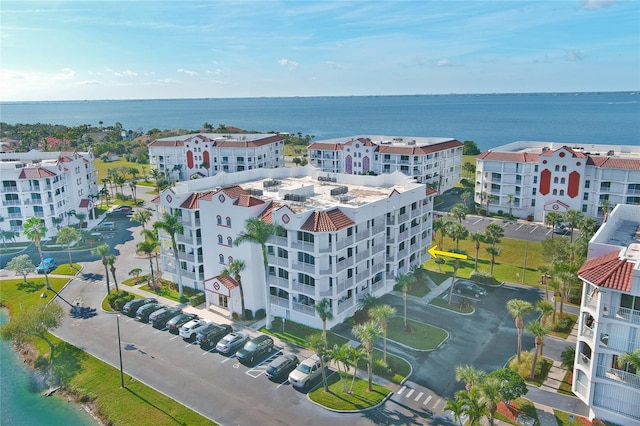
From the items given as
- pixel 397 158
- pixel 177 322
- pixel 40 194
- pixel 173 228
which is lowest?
pixel 177 322

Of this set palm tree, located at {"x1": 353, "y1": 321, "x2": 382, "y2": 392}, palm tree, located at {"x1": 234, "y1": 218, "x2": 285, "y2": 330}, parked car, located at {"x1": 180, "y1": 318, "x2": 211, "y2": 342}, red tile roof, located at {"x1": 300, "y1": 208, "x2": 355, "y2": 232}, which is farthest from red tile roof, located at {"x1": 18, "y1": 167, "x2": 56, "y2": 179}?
palm tree, located at {"x1": 353, "y1": 321, "x2": 382, "y2": 392}

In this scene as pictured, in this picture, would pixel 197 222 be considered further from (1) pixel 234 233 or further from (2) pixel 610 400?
(2) pixel 610 400

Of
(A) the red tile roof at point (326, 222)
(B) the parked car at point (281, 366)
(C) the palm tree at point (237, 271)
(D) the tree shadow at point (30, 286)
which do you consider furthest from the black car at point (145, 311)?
(A) the red tile roof at point (326, 222)

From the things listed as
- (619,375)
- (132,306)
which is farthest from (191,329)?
(619,375)

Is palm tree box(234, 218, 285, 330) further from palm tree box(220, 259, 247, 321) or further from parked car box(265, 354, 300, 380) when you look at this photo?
parked car box(265, 354, 300, 380)

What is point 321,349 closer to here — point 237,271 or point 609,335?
point 237,271

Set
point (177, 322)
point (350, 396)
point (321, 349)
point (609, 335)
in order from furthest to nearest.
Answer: point (177, 322), point (350, 396), point (321, 349), point (609, 335)

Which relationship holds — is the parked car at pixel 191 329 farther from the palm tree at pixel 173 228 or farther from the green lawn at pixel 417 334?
the green lawn at pixel 417 334
